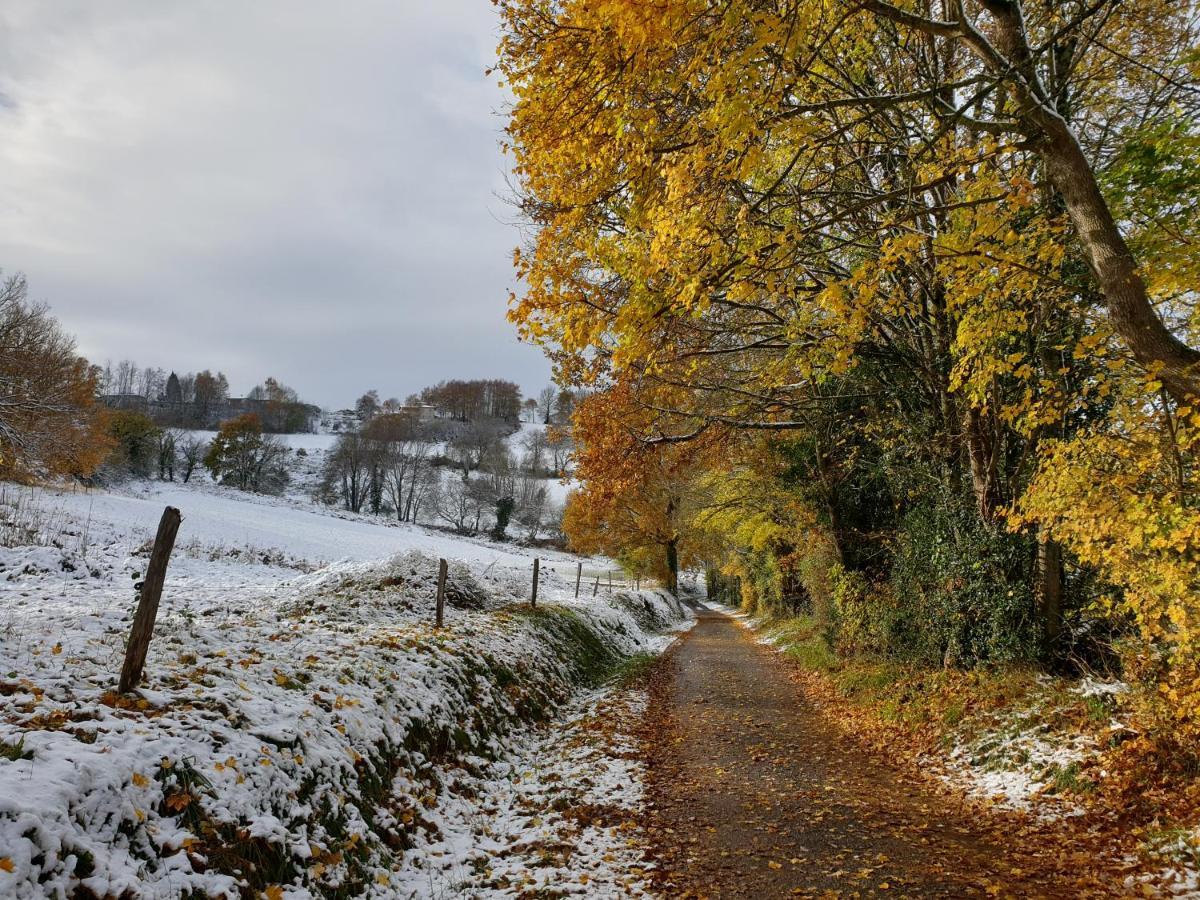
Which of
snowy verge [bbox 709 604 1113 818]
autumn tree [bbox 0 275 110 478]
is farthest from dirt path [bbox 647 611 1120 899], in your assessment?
autumn tree [bbox 0 275 110 478]

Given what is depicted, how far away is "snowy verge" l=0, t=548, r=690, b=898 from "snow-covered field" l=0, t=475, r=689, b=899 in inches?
0.7

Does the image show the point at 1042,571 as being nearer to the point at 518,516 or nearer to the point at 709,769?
the point at 709,769

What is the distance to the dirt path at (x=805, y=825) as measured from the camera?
464 centimetres

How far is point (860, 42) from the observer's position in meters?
7.93

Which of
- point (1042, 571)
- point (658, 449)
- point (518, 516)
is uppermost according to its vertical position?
point (658, 449)

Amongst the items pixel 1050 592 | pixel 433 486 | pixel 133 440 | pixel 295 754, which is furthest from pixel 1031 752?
pixel 433 486

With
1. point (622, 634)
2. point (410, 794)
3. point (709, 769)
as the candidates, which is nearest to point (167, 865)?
point (410, 794)

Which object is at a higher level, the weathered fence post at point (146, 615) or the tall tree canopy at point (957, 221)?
the tall tree canopy at point (957, 221)

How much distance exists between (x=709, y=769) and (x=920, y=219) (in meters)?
8.87

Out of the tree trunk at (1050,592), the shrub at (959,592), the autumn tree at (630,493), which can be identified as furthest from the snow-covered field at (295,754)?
the tree trunk at (1050,592)

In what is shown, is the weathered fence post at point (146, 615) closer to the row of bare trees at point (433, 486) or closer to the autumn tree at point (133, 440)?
the autumn tree at point (133, 440)

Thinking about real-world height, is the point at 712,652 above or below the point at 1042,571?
below

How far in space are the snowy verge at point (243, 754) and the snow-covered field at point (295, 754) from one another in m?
0.02

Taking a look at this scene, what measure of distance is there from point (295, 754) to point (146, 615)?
65.7 inches
